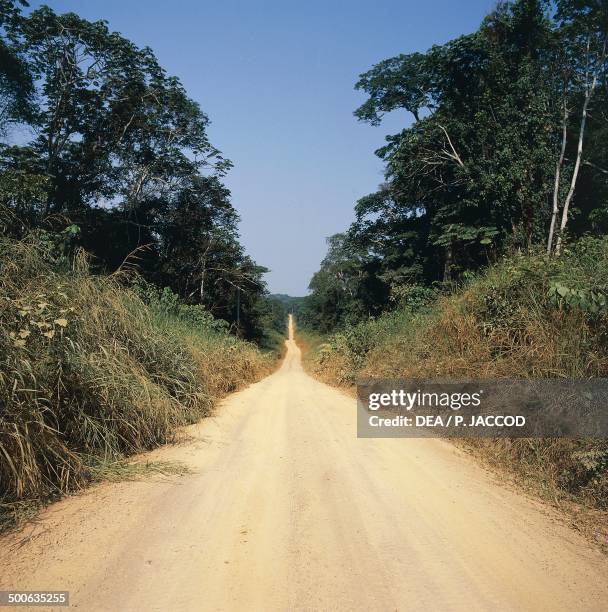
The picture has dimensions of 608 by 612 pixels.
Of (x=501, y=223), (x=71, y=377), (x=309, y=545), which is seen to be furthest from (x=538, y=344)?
(x=501, y=223)

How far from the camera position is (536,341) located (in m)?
5.67

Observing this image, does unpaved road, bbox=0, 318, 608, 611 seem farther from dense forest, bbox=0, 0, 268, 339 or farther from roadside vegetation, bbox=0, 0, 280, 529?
dense forest, bbox=0, 0, 268, 339

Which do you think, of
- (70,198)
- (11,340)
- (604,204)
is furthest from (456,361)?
(70,198)

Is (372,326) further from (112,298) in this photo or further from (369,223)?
(369,223)

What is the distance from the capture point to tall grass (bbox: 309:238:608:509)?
4.26 m

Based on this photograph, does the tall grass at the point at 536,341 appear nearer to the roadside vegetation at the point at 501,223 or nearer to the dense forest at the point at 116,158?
the roadside vegetation at the point at 501,223

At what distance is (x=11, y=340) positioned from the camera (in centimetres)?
374

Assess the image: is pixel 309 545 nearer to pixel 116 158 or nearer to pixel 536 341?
pixel 536 341

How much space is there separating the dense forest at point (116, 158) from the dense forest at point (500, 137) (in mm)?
10078

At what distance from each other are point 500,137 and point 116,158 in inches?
662

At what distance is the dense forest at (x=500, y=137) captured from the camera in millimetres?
14812

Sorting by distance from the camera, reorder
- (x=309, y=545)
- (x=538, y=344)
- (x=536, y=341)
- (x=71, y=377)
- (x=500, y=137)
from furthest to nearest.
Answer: (x=500, y=137), (x=536, y=341), (x=538, y=344), (x=71, y=377), (x=309, y=545)

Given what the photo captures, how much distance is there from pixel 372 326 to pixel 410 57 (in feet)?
47.0

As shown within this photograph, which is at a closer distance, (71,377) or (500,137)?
(71,377)
